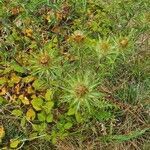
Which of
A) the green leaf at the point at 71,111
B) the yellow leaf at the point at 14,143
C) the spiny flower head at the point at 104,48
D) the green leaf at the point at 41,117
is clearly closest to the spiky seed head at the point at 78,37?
the spiny flower head at the point at 104,48

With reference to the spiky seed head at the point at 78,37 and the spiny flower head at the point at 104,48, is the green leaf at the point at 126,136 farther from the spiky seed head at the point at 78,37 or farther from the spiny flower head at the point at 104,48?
the spiky seed head at the point at 78,37

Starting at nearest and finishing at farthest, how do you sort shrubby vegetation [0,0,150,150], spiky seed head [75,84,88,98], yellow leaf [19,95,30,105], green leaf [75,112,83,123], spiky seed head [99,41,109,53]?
spiky seed head [75,84,88,98]
spiky seed head [99,41,109,53]
shrubby vegetation [0,0,150,150]
green leaf [75,112,83,123]
yellow leaf [19,95,30,105]

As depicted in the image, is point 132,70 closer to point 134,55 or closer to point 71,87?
point 134,55

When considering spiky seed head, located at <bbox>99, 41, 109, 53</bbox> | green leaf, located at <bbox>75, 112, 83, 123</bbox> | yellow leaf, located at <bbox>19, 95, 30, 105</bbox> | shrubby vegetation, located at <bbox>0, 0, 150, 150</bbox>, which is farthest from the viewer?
yellow leaf, located at <bbox>19, 95, 30, 105</bbox>

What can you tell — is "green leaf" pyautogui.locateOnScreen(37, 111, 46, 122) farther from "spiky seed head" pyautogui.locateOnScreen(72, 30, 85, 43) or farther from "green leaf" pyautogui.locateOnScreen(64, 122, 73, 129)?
"spiky seed head" pyautogui.locateOnScreen(72, 30, 85, 43)

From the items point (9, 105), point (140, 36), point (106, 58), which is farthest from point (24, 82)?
point (140, 36)

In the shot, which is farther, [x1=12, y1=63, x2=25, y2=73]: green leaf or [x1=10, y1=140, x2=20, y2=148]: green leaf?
[x1=12, y1=63, x2=25, y2=73]: green leaf


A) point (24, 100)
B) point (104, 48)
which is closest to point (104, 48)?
point (104, 48)

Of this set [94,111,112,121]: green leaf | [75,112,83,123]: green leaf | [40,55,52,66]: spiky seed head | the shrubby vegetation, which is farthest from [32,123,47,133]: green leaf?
[40,55,52,66]: spiky seed head
